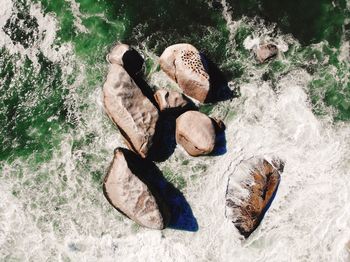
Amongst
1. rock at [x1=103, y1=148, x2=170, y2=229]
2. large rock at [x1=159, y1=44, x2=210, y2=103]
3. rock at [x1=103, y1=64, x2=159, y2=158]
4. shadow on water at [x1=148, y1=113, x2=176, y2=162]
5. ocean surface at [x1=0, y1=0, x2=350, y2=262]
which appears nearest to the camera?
rock at [x1=103, y1=148, x2=170, y2=229]

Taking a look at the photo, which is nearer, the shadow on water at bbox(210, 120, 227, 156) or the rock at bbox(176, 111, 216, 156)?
the rock at bbox(176, 111, 216, 156)

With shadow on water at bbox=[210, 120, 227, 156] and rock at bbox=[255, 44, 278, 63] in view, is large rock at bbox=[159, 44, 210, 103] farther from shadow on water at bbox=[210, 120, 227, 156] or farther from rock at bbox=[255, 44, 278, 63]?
rock at bbox=[255, 44, 278, 63]

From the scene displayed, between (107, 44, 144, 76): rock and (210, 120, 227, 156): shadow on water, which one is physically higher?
(107, 44, 144, 76): rock

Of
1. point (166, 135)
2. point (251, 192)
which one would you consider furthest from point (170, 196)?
point (251, 192)

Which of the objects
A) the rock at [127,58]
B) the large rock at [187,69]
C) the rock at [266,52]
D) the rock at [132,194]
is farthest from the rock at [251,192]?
the rock at [127,58]

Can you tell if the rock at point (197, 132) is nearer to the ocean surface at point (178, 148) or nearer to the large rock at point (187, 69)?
the ocean surface at point (178, 148)

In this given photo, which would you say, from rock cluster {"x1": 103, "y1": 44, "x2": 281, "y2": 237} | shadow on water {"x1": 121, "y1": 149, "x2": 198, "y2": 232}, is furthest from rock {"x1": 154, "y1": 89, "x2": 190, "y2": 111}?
shadow on water {"x1": 121, "y1": 149, "x2": 198, "y2": 232}

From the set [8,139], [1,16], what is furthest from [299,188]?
[1,16]
